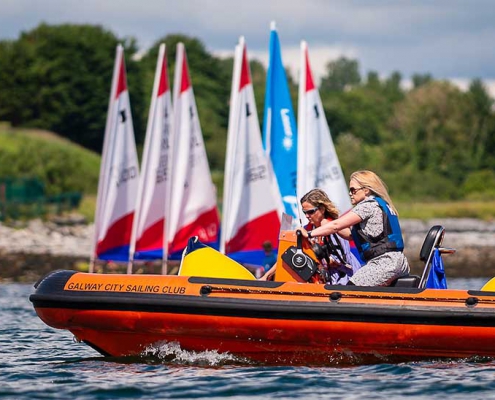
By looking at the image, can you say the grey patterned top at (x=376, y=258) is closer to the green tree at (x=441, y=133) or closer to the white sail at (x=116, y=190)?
the white sail at (x=116, y=190)

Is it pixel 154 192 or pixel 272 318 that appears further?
pixel 154 192

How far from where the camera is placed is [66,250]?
2755 centimetres

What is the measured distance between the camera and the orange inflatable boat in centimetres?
879

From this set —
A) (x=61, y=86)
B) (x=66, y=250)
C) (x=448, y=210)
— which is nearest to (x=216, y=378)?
(x=66, y=250)

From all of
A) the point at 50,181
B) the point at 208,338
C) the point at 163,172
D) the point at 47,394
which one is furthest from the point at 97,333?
the point at 50,181

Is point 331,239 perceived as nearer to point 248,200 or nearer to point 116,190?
point 248,200

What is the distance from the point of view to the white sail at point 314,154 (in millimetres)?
16031

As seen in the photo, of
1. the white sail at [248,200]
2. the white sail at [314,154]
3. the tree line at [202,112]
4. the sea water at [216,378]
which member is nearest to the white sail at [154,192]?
the white sail at [248,200]

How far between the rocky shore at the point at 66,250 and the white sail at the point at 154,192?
485 cm

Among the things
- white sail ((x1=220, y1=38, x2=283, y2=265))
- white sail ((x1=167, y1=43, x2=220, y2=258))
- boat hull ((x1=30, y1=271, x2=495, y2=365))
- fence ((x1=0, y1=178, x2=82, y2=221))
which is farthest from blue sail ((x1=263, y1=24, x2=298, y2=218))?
fence ((x1=0, y1=178, x2=82, y2=221))

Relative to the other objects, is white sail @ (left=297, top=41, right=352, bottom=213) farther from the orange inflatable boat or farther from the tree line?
the tree line

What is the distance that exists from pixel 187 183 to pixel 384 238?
8874 millimetres

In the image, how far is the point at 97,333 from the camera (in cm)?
953

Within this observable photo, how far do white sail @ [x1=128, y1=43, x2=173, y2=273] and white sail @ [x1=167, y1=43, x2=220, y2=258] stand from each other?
174 millimetres
